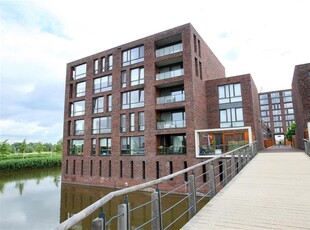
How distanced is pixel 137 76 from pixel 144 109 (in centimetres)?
366

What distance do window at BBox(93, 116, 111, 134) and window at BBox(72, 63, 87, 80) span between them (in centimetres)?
619

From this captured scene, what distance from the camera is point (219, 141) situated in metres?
19.0

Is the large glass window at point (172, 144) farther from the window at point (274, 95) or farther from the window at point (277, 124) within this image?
the window at point (274, 95)

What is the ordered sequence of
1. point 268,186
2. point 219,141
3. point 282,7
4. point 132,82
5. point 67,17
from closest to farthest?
1. point 268,186
2. point 282,7
3. point 67,17
4. point 219,141
5. point 132,82

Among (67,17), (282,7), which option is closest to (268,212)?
(282,7)

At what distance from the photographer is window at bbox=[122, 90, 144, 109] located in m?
20.0

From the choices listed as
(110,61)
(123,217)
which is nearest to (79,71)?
(110,61)

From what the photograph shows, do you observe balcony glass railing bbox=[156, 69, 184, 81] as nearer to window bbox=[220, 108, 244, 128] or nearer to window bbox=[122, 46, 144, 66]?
window bbox=[122, 46, 144, 66]

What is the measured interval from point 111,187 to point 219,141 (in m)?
10.9

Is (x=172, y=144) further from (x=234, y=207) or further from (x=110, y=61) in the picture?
(x=234, y=207)

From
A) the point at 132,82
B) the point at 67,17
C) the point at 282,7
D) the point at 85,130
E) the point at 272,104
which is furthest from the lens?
the point at 272,104

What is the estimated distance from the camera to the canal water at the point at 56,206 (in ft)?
39.0

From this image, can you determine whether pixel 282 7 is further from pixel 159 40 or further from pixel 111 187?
pixel 111 187

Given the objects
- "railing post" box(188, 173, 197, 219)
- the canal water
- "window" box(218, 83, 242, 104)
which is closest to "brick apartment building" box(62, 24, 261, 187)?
"window" box(218, 83, 242, 104)
